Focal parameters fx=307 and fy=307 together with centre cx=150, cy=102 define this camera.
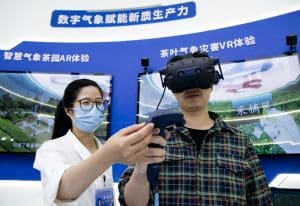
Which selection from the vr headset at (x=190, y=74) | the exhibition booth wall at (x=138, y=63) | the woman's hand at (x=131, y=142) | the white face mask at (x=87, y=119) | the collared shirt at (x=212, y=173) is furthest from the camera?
the exhibition booth wall at (x=138, y=63)

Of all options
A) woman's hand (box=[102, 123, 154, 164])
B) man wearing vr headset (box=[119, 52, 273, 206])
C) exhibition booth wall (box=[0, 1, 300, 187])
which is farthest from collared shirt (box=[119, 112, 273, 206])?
exhibition booth wall (box=[0, 1, 300, 187])

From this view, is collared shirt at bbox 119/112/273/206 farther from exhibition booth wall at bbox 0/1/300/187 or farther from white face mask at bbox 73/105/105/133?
exhibition booth wall at bbox 0/1/300/187

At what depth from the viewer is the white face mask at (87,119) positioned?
145cm

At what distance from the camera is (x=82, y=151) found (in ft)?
4.47

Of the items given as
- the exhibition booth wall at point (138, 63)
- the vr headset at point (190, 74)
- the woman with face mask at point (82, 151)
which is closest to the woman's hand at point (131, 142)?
the woman with face mask at point (82, 151)

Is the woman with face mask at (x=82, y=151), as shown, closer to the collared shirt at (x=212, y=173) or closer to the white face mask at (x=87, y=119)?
the white face mask at (x=87, y=119)

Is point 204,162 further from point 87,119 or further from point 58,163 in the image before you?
point 87,119

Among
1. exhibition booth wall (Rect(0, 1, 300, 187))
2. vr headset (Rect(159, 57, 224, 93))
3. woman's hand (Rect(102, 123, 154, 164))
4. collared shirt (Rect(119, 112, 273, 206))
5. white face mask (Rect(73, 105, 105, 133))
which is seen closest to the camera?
woman's hand (Rect(102, 123, 154, 164))

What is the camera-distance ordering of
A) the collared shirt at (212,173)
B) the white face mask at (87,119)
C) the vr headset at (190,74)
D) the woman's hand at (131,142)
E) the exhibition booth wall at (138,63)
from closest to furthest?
1. the woman's hand at (131,142)
2. the vr headset at (190,74)
3. the collared shirt at (212,173)
4. the white face mask at (87,119)
5. the exhibition booth wall at (138,63)

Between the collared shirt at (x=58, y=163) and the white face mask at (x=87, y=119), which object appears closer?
the collared shirt at (x=58, y=163)

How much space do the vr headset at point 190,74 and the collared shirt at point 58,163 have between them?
420 mm

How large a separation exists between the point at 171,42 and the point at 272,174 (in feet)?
4.32

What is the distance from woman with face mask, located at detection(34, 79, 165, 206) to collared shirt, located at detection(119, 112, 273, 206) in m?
0.20

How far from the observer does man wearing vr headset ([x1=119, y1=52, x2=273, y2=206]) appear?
0.97 metres
